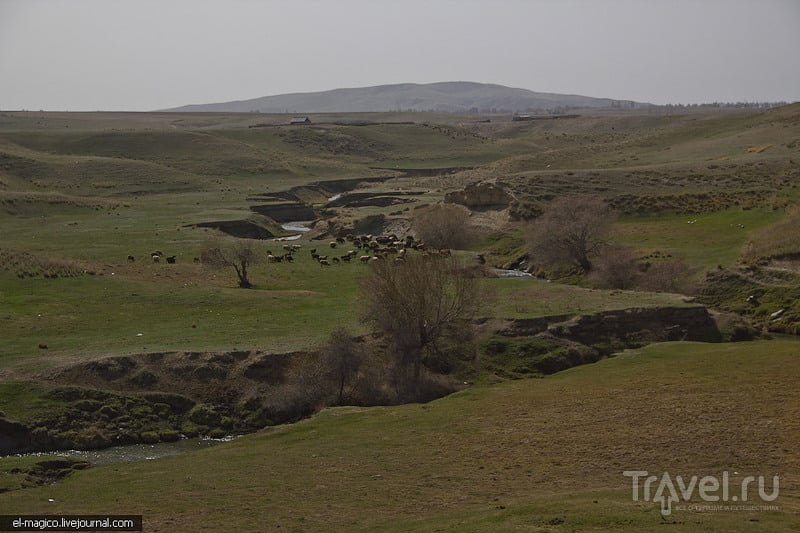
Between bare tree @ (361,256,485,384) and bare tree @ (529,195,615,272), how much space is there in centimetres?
2134

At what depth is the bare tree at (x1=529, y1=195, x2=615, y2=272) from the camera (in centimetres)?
6169

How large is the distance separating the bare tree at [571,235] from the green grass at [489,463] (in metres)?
24.7

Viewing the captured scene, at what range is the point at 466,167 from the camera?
446 ft

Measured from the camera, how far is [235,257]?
5694cm

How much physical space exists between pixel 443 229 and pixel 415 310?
1309 inches

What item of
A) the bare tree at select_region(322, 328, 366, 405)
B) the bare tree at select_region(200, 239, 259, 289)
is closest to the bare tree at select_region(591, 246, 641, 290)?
the bare tree at select_region(200, 239, 259, 289)

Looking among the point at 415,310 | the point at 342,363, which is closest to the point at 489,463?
the point at 342,363

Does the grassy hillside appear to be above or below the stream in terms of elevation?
above

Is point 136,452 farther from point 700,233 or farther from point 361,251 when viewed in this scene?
point 700,233

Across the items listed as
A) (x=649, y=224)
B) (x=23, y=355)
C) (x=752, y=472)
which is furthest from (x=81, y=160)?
(x=752, y=472)

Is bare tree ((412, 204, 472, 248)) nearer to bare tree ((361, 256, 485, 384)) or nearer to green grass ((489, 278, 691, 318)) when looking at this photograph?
green grass ((489, 278, 691, 318))

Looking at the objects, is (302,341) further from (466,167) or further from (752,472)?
(466,167)
